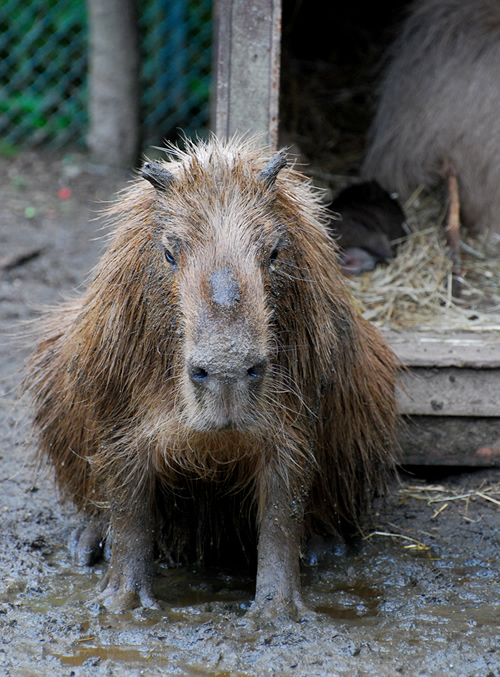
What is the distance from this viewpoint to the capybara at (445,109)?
528cm

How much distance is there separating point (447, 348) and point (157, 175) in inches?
65.8

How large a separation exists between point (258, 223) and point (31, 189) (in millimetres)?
4900

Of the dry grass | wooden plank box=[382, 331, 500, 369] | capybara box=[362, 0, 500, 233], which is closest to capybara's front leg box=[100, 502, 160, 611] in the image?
the dry grass

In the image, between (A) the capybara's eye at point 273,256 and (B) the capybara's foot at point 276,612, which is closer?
(A) the capybara's eye at point 273,256

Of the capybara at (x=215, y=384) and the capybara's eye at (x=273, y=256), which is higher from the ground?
the capybara's eye at (x=273, y=256)

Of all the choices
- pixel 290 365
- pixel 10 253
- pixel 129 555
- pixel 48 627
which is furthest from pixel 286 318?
pixel 10 253

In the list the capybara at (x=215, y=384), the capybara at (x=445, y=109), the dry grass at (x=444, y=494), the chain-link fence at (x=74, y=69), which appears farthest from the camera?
the chain-link fence at (x=74, y=69)

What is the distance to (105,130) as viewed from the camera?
7375 millimetres

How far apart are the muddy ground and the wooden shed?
0.59 ft

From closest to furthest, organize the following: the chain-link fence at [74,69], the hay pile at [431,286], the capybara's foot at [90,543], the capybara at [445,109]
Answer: the capybara's foot at [90,543], the hay pile at [431,286], the capybara at [445,109], the chain-link fence at [74,69]

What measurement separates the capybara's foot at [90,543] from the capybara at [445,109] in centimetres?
299

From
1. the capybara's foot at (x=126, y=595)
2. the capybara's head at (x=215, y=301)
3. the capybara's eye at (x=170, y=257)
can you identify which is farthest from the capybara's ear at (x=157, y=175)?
the capybara's foot at (x=126, y=595)

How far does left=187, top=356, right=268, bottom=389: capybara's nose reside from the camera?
231 centimetres

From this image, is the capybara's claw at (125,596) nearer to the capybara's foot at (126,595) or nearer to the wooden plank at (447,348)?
the capybara's foot at (126,595)
